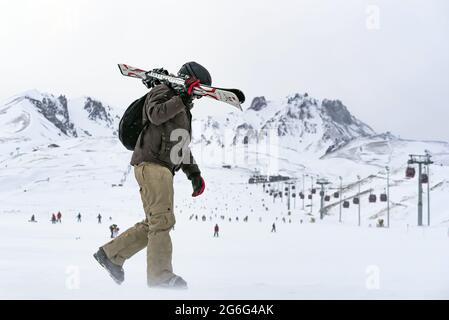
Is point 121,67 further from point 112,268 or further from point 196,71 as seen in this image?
point 112,268

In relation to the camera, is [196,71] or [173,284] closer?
[173,284]

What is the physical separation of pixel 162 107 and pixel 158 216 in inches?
30.2

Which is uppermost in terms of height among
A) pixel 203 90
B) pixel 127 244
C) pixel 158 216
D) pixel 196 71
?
pixel 196 71

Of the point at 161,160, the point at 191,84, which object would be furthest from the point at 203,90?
the point at 161,160

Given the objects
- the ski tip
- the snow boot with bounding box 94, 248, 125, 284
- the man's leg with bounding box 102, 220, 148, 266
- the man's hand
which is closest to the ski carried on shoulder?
the ski tip

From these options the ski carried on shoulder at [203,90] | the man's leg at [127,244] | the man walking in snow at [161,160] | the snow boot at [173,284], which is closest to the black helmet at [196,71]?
the man walking in snow at [161,160]

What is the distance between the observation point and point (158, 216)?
158 inches

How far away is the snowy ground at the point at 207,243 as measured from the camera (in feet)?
13.3

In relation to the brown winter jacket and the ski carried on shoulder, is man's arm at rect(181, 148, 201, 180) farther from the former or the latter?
the ski carried on shoulder

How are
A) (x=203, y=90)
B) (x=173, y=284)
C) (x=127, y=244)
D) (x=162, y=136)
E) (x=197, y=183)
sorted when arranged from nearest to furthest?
1. (x=203, y=90)
2. (x=173, y=284)
3. (x=162, y=136)
4. (x=127, y=244)
5. (x=197, y=183)

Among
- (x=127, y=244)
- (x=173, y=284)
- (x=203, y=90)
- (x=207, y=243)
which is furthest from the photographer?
(x=207, y=243)

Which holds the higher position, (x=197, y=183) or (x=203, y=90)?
(x=203, y=90)

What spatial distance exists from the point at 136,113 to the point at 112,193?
252 ft
